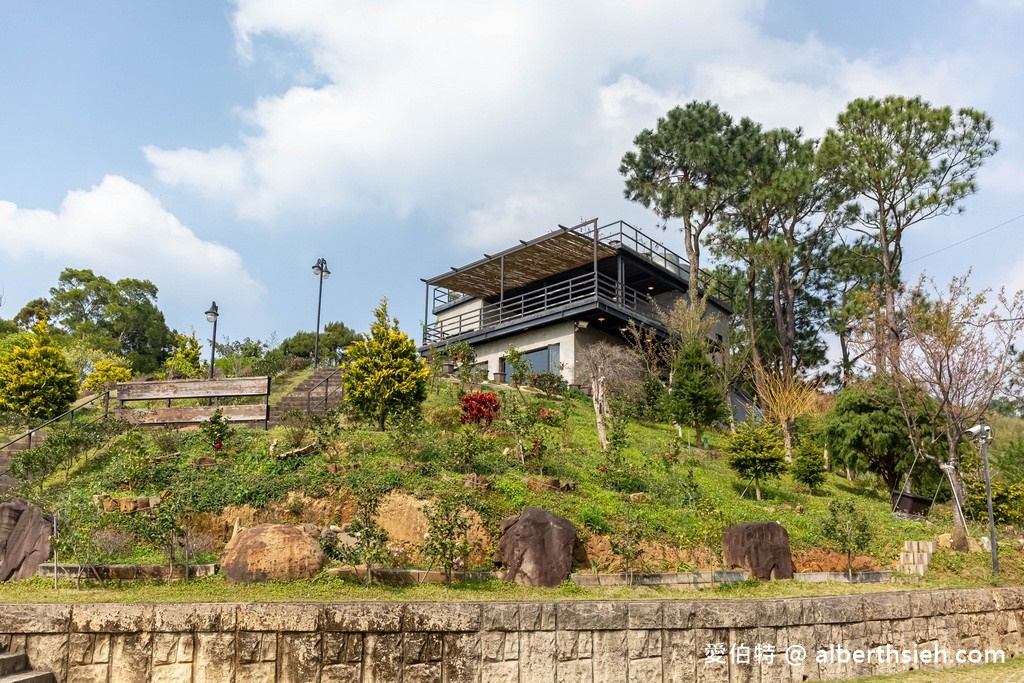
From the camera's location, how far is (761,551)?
33.4ft

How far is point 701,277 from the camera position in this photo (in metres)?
32.8

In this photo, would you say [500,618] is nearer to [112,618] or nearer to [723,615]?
[723,615]

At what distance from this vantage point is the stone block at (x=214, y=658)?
236 inches

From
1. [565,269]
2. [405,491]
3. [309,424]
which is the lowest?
[405,491]

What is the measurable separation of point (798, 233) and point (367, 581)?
91.5 feet

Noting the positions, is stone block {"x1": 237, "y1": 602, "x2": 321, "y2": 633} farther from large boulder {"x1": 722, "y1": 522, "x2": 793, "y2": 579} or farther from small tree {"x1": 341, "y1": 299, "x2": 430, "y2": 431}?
small tree {"x1": 341, "y1": 299, "x2": 430, "y2": 431}

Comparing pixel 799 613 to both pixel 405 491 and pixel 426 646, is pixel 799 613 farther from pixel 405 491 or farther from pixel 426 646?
pixel 405 491

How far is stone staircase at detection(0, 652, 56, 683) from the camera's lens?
225 inches

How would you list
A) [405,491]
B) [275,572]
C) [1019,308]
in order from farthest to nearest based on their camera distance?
1. [1019,308]
2. [405,491]
3. [275,572]

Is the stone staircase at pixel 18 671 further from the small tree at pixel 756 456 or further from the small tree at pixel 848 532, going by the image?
the small tree at pixel 756 456

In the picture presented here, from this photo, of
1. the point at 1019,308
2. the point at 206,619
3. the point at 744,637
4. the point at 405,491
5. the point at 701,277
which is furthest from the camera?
the point at 701,277

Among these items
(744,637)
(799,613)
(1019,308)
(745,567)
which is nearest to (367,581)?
(744,637)

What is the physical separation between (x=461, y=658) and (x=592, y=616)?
4.17ft

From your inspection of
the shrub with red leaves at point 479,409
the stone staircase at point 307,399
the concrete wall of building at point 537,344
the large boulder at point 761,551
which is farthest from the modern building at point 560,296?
the large boulder at point 761,551
